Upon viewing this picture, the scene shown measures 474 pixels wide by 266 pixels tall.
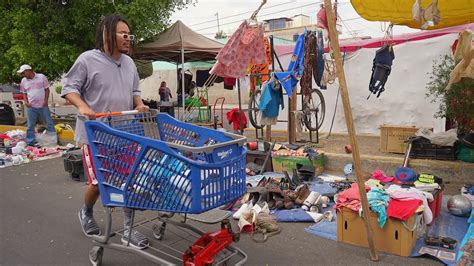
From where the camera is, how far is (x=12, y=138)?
1019cm

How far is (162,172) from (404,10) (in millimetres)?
5173

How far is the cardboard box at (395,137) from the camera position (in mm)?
6688

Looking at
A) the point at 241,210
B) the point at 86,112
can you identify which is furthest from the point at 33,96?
the point at 86,112

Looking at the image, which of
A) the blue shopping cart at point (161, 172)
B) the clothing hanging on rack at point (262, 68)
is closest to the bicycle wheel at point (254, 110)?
the clothing hanging on rack at point (262, 68)

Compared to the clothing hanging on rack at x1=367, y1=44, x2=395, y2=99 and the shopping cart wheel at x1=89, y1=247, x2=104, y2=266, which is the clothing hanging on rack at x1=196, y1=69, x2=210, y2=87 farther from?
the shopping cart wheel at x1=89, y1=247, x2=104, y2=266

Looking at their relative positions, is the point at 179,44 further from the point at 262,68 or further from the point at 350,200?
the point at 350,200

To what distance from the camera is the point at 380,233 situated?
11.9ft

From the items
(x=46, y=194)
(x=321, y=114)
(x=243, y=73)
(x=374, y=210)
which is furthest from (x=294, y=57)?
(x=46, y=194)

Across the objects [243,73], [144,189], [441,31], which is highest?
[441,31]

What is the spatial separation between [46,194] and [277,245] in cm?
384

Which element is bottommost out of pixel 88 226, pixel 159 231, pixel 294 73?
pixel 159 231

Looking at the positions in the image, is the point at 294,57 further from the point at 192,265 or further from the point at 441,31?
the point at 192,265

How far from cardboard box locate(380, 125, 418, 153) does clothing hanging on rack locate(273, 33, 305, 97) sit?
182cm

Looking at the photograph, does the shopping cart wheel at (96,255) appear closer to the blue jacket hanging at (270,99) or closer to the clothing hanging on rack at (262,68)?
the blue jacket hanging at (270,99)
